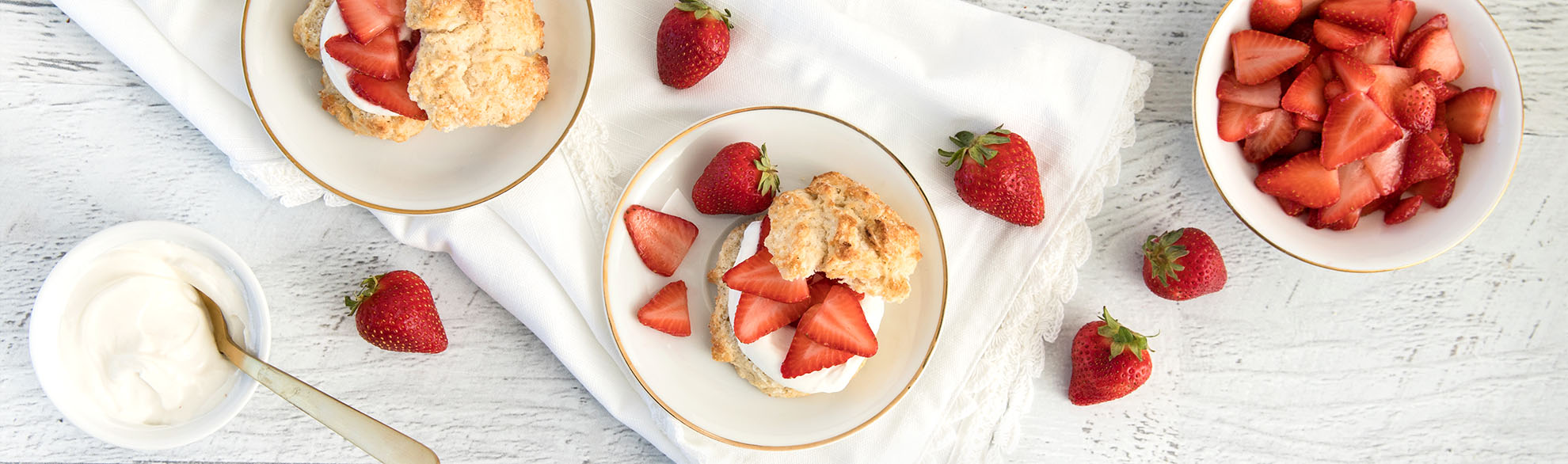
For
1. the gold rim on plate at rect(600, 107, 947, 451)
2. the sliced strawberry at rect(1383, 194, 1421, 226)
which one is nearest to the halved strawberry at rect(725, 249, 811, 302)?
the gold rim on plate at rect(600, 107, 947, 451)

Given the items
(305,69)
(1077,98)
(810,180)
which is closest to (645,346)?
(810,180)

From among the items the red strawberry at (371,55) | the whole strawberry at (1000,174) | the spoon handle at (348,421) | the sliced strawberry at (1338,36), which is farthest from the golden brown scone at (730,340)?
the sliced strawberry at (1338,36)

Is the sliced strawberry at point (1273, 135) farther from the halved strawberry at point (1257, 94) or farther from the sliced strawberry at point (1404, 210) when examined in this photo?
the sliced strawberry at point (1404, 210)

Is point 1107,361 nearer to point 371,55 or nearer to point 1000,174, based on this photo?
point 1000,174

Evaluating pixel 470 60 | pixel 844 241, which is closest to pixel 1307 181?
pixel 844 241

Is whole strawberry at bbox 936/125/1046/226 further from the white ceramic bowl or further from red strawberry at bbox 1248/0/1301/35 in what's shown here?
red strawberry at bbox 1248/0/1301/35

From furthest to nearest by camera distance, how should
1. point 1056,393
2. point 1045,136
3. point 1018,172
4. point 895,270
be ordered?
point 1056,393 < point 1045,136 < point 1018,172 < point 895,270

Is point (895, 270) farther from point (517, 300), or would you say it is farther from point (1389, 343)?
point (1389, 343)
